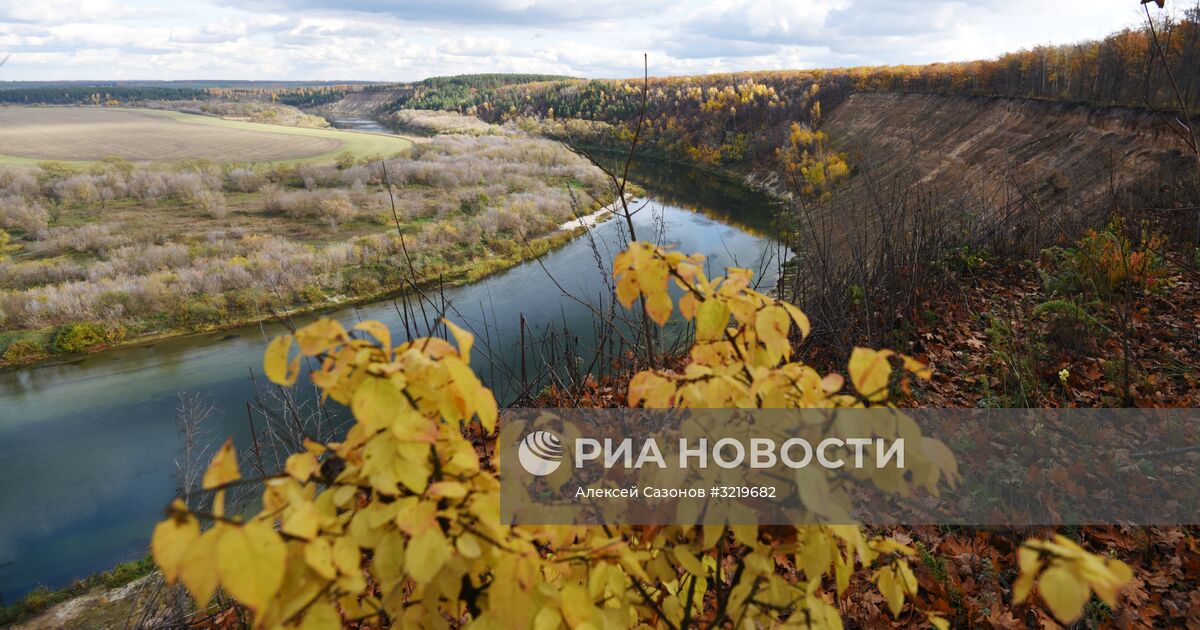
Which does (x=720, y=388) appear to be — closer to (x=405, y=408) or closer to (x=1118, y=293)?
(x=405, y=408)

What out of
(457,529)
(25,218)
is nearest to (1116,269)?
(457,529)

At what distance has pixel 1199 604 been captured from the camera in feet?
9.87

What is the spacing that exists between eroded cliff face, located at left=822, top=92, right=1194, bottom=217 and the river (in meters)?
7.19

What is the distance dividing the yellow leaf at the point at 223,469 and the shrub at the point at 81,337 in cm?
1891

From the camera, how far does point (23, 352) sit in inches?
563

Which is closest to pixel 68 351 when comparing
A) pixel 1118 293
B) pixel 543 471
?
pixel 543 471

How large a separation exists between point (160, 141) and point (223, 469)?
70.6 m

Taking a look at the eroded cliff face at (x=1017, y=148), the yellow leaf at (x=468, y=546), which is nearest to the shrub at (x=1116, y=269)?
the eroded cliff face at (x=1017, y=148)

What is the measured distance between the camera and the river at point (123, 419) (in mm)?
8742

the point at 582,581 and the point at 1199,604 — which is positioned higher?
the point at 582,581

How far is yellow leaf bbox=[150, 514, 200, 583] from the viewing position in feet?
2.69

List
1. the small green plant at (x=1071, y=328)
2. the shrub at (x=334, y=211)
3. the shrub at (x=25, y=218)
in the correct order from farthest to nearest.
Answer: the shrub at (x=334, y=211), the shrub at (x=25, y=218), the small green plant at (x=1071, y=328)

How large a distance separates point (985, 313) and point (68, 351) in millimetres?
20227

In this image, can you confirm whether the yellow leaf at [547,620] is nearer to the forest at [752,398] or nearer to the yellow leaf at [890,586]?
the forest at [752,398]
